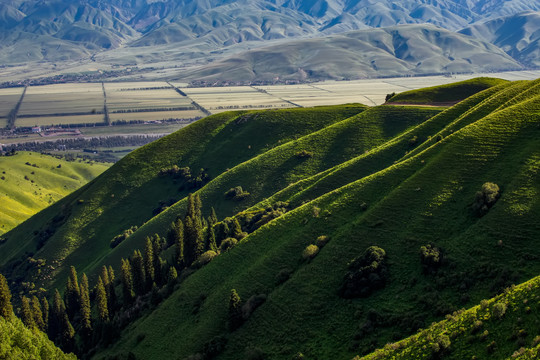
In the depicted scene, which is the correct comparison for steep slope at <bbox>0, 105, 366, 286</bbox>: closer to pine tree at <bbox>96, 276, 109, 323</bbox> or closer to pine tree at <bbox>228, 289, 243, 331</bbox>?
pine tree at <bbox>96, 276, 109, 323</bbox>

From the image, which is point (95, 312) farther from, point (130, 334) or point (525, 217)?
point (525, 217)

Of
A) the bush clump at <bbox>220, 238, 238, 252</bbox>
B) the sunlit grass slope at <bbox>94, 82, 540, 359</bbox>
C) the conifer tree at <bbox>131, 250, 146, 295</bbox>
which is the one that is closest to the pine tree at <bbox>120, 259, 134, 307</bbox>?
the conifer tree at <bbox>131, 250, 146, 295</bbox>

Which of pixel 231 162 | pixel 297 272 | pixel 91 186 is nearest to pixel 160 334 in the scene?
pixel 297 272

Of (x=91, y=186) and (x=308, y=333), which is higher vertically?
(x=308, y=333)

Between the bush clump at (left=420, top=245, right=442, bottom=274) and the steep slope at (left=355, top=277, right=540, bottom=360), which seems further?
the bush clump at (left=420, top=245, right=442, bottom=274)

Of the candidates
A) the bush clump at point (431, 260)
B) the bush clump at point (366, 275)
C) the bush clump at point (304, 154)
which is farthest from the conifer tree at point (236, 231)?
the bush clump at point (304, 154)

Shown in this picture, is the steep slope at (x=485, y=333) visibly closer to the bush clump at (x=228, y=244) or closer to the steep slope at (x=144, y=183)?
the bush clump at (x=228, y=244)

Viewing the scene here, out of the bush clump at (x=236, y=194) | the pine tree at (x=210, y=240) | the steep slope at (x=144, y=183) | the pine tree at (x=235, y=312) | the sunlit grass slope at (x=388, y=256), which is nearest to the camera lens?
the sunlit grass slope at (x=388, y=256)
